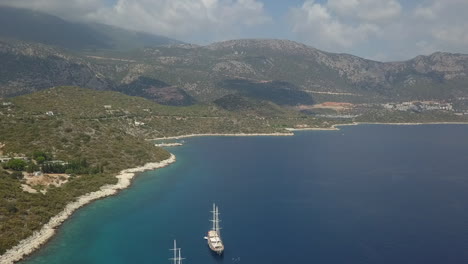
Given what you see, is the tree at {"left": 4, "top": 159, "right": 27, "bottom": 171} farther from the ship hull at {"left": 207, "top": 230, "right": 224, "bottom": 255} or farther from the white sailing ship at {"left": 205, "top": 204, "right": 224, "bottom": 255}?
the ship hull at {"left": 207, "top": 230, "right": 224, "bottom": 255}

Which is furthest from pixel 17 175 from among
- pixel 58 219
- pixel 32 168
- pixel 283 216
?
pixel 283 216

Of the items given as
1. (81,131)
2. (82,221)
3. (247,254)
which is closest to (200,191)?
(82,221)

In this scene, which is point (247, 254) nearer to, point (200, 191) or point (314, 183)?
A: point (200, 191)

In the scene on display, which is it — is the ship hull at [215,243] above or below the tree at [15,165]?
below

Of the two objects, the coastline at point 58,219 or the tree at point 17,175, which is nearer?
the coastline at point 58,219

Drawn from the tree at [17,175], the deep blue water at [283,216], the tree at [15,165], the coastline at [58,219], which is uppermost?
the tree at [15,165]

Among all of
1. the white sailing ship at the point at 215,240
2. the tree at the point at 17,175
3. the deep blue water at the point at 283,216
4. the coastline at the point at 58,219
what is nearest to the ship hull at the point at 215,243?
the white sailing ship at the point at 215,240

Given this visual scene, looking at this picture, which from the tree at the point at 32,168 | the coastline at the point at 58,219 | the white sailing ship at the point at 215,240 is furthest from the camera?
the tree at the point at 32,168

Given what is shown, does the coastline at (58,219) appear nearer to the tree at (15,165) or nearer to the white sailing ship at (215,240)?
the tree at (15,165)

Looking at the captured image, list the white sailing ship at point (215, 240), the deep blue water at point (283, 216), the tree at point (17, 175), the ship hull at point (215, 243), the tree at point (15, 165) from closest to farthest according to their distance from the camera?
1. the ship hull at point (215, 243)
2. the white sailing ship at point (215, 240)
3. the deep blue water at point (283, 216)
4. the tree at point (17, 175)
5. the tree at point (15, 165)
